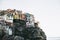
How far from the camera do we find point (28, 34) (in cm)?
68

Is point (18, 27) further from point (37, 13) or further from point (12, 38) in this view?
point (37, 13)

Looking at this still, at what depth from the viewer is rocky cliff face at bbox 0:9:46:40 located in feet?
2.17

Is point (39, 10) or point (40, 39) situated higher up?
point (39, 10)

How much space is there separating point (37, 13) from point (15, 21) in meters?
1.23

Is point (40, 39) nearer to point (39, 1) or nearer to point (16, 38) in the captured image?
point (16, 38)

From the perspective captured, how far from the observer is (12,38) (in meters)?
0.66

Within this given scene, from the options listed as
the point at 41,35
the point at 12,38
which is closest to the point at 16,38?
the point at 12,38

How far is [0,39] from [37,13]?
1285 millimetres

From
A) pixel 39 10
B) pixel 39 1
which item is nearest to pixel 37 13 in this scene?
pixel 39 10

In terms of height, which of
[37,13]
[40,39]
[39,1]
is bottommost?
[40,39]

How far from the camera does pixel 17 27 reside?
677 mm

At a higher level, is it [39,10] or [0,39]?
[39,10]

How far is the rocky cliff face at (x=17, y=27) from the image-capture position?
2.17ft

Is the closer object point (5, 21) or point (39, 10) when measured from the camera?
point (5, 21)
